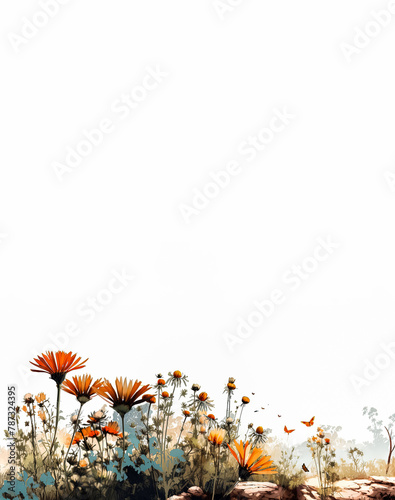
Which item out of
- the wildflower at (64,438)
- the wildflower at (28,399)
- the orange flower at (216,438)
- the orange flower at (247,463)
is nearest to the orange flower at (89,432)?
the wildflower at (64,438)

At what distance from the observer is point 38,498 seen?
149 inches

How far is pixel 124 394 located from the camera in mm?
3066

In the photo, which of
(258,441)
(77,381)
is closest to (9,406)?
(77,381)

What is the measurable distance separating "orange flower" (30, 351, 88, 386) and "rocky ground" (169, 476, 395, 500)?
1.47 metres

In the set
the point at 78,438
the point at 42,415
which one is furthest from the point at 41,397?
the point at 78,438

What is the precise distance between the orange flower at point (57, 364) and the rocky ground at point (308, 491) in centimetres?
147

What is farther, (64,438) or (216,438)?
(64,438)

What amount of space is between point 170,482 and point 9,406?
5.36ft

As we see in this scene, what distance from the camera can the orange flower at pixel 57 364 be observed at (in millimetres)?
3385

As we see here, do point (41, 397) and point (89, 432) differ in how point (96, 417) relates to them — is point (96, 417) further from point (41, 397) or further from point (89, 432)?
point (41, 397)

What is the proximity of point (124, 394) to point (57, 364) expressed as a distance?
608 mm

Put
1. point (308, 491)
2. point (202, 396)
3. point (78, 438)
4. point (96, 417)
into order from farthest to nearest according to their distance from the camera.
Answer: point (308, 491) → point (202, 396) → point (78, 438) → point (96, 417)

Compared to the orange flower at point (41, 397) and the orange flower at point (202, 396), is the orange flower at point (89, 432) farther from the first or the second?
the orange flower at point (202, 396)

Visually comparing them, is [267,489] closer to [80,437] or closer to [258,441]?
[258,441]
